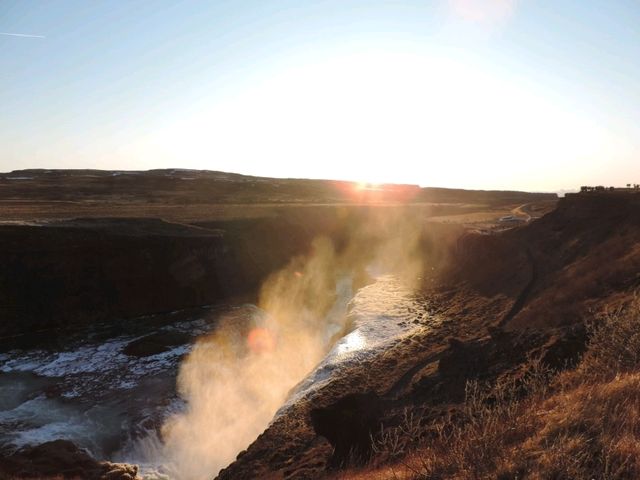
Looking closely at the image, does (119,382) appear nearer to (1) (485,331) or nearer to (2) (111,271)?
(2) (111,271)

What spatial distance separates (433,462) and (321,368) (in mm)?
14965

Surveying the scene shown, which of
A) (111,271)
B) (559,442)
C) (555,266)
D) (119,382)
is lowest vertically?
(119,382)

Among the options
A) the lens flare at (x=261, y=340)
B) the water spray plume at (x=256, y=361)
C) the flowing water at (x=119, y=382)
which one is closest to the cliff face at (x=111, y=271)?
the flowing water at (x=119, y=382)

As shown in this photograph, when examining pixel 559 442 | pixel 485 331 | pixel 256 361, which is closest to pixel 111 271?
pixel 256 361

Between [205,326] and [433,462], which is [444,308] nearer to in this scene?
[205,326]

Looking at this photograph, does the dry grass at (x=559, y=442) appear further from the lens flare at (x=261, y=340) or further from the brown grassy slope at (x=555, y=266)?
the lens flare at (x=261, y=340)

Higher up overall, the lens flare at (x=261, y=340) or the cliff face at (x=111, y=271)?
the cliff face at (x=111, y=271)

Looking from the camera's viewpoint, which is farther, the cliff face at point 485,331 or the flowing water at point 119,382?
the flowing water at point 119,382

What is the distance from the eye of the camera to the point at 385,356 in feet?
70.8

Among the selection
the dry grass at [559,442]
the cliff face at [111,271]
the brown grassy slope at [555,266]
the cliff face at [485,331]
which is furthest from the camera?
the cliff face at [111,271]

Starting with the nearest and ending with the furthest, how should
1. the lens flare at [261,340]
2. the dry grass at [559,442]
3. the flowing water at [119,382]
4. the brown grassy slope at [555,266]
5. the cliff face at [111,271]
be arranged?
the dry grass at [559,442], the flowing water at [119,382], the brown grassy slope at [555,266], the lens flare at [261,340], the cliff face at [111,271]

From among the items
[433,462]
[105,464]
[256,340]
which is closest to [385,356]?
[256,340]

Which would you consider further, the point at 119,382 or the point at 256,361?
the point at 256,361

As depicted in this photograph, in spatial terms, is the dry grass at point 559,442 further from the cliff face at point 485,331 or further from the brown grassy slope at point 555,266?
the brown grassy slope at point 555,266
